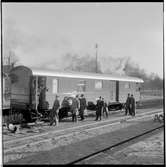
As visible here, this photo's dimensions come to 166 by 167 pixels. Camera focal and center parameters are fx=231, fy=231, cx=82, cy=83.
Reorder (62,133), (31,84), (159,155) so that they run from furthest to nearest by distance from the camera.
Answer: (31,84) → (62,133) → (159,155)

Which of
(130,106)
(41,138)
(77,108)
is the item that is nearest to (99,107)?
(77,108)

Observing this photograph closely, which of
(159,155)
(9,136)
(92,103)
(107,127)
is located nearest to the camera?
(159,155)

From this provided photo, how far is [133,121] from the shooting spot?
12.7 metres

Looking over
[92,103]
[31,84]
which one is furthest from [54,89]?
[92,103]

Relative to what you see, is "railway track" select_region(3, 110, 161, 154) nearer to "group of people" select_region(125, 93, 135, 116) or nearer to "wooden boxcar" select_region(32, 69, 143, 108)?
"wooden boxcar" select_region(32, 69, 143, 108)

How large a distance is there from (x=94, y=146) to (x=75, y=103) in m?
4.47

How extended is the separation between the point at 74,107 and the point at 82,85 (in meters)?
1.84

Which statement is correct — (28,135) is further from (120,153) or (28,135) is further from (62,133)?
(120,153)

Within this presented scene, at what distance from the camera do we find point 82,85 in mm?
13859

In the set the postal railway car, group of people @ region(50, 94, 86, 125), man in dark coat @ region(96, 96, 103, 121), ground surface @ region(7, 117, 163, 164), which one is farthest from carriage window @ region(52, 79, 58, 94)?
ground surface @ region(7, 117, 163, 164)

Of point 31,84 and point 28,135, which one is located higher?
point 31,84

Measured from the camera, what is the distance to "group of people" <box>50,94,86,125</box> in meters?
11.5

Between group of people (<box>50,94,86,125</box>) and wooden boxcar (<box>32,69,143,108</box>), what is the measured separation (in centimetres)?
41

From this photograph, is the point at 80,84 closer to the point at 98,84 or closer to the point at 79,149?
the point at 98,84
